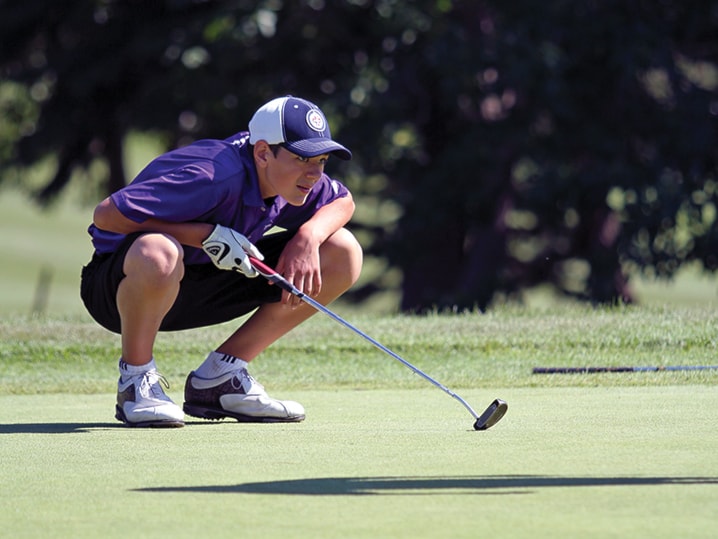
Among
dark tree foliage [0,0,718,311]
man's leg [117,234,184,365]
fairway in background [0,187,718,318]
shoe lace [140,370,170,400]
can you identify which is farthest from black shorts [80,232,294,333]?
fairway in background [0,187,718,318]

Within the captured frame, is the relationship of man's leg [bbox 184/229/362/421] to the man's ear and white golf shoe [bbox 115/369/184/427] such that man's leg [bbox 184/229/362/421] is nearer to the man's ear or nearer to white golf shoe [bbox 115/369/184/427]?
white golf shoe [bbox 115/369/184/427]

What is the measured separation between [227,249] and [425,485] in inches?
67.8

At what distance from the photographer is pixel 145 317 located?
15.8ft

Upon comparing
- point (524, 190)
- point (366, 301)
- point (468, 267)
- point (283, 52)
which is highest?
point (283, 52)

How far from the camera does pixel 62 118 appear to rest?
1842cm

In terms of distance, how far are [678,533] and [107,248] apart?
2.93 metres

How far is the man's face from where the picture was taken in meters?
4.83

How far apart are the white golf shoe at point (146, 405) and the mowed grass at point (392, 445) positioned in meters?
0.07

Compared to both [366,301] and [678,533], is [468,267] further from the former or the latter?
[678,533]

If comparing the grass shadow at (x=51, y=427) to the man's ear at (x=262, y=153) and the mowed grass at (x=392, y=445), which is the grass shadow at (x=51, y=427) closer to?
the mowed grass at (x=392, y=445)

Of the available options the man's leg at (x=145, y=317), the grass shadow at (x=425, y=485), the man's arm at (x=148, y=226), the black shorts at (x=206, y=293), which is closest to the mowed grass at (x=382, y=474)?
the grass shadow at (x=425, y=485)

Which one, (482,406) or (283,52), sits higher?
(283,52)

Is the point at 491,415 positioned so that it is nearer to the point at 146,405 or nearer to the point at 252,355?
the point at 146,405

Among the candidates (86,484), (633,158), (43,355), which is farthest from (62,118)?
(86,484)
